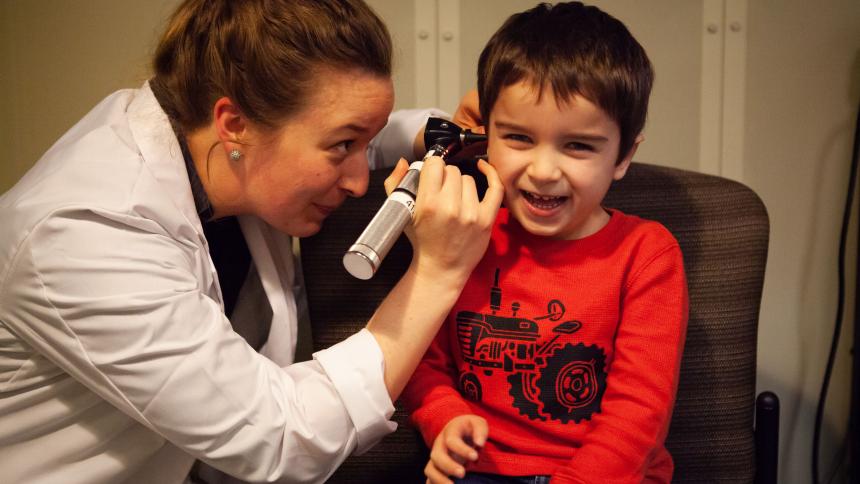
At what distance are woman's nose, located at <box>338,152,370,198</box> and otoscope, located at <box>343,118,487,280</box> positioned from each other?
0.33 ft

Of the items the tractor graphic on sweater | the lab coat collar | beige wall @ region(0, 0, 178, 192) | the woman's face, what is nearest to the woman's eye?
the woman's face

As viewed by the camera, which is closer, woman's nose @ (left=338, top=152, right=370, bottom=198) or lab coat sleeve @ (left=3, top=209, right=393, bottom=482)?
lab coat sleeve @ (left=3, top=209, right=393, bottom=482)

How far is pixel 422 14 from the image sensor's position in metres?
1.50

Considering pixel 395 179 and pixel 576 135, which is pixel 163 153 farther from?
pixel 576 135

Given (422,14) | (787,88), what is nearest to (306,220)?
(422,14)

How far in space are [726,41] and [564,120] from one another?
2.55 ft

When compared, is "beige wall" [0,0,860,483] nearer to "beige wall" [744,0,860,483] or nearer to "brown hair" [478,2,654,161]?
"beige wall" [744,0,860,483]

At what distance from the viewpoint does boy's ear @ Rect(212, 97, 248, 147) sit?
0.96 meters

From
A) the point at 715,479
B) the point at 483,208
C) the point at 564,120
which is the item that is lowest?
the point at 715,479

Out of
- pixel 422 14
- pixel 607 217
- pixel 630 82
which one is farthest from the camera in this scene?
pixel 422 14

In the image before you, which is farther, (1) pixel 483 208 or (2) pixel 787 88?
(2) pixel 787 88

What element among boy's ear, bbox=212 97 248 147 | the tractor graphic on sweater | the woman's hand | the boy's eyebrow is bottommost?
the tractor graphic on sweater

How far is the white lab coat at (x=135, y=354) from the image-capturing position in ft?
2.72

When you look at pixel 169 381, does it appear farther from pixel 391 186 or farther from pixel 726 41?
pixel 726 41
